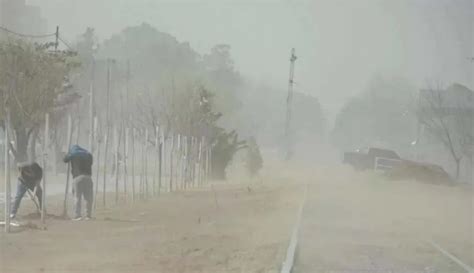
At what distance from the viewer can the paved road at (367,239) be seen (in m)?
13.8

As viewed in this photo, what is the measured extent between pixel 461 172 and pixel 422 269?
4201 centimetres

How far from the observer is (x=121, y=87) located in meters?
38.2

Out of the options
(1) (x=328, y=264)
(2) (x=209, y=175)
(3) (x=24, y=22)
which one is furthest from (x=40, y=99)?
(2) (x=209, y=175)

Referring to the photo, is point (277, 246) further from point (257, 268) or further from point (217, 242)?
point (257, 268)

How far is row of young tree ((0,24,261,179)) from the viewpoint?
2697 centimetres

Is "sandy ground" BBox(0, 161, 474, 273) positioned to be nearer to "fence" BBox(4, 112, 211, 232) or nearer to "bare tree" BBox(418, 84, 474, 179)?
"fence" BBox(4, 112, 211, 232)

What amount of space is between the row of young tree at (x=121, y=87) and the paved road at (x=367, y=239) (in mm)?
6992

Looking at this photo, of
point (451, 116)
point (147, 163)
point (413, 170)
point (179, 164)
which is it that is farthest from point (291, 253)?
point (451, 116)

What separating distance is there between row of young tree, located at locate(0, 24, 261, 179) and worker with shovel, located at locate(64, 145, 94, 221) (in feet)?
4.52

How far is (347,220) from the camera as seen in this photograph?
2272cm

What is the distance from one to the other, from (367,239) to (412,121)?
4229cm

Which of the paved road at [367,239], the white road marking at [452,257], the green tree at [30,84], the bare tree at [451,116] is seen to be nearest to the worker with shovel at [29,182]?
the green tree at [30,84]

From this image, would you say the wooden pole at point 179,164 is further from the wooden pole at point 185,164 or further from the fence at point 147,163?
the wooden pole at point 185,164

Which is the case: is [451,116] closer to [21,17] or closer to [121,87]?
[121,87]
